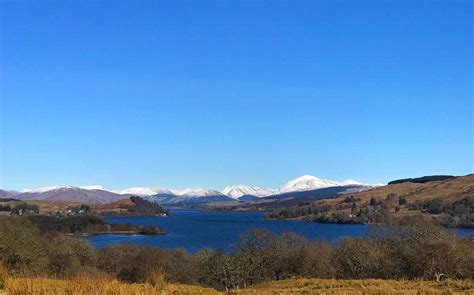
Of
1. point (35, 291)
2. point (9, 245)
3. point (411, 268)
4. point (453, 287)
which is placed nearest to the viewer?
point (35, 291)

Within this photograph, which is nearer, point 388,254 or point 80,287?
point 80,287

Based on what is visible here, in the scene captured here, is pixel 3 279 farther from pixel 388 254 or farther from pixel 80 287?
pixel 388 254

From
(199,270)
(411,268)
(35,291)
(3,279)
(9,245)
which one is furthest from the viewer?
(199,270)

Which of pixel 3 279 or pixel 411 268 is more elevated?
pixel 3 279

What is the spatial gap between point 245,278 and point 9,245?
107 ft

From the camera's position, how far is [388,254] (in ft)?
199

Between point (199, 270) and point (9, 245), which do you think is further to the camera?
point (199, 270)

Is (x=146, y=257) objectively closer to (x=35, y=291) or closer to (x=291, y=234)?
(x=291, y=234)

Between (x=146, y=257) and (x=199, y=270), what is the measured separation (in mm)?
10365

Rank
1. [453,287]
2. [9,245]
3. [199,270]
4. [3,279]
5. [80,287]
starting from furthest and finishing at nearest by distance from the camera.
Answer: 1. [199,270]
2. [9,245]
3. [453,287]
4. [3,279]
5. [80,287]

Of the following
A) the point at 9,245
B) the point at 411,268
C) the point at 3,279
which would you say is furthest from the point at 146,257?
the point at 3,279

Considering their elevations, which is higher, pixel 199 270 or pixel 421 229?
pixel 421 229

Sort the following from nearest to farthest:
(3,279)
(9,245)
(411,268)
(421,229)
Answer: (3,279)
(411,268)
(9,245)
(421,229)

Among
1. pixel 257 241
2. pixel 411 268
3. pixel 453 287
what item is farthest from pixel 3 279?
pixel 257 241
